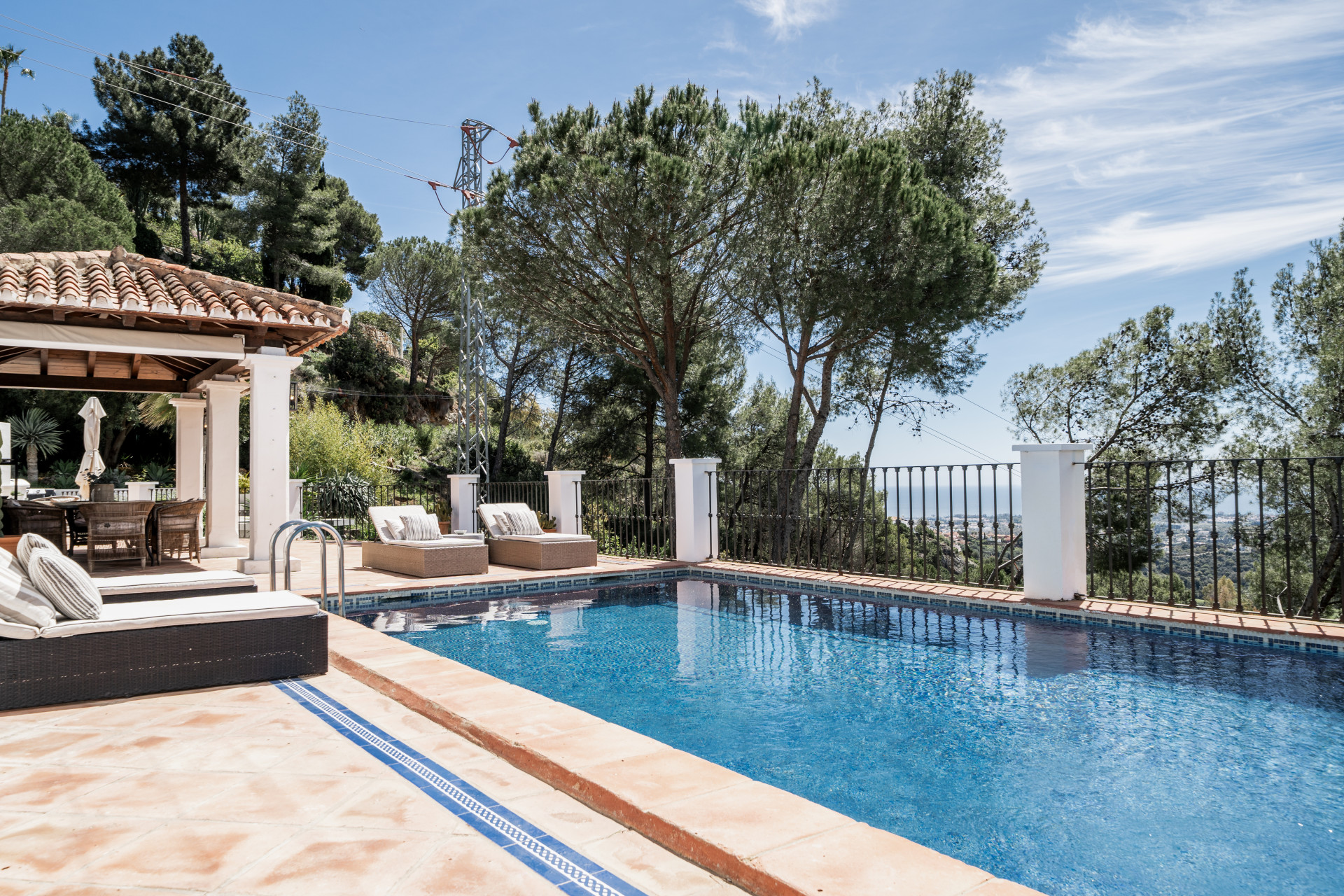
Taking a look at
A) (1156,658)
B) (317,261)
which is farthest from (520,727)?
Answer: (317,261)

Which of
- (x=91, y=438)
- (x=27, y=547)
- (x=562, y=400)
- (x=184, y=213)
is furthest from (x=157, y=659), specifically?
(x=184, y=213)

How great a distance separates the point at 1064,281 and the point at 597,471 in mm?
11626

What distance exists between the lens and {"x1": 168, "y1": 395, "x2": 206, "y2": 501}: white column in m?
12.2

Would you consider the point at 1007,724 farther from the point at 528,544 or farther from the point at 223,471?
the point at 223,471

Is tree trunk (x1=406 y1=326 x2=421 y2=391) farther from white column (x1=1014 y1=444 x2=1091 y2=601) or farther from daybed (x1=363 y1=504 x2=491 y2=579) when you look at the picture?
white column (x1=1014 y1=444 x2=1091 y2=601)

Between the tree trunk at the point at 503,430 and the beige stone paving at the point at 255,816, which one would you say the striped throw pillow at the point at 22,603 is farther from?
the tree trunk at the point at 503,430

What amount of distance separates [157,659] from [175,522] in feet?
19.6

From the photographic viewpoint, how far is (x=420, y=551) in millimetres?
8906

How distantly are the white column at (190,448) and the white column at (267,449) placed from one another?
4.85 m

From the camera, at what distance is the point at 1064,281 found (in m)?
16.8

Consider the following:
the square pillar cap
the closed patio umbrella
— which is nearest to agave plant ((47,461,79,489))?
the closed patio umbrella

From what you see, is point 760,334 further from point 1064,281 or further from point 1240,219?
point 1240,219

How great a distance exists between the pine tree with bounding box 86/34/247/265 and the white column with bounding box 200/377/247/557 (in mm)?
21721

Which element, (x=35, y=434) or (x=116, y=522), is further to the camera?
(x=35, y=434)
